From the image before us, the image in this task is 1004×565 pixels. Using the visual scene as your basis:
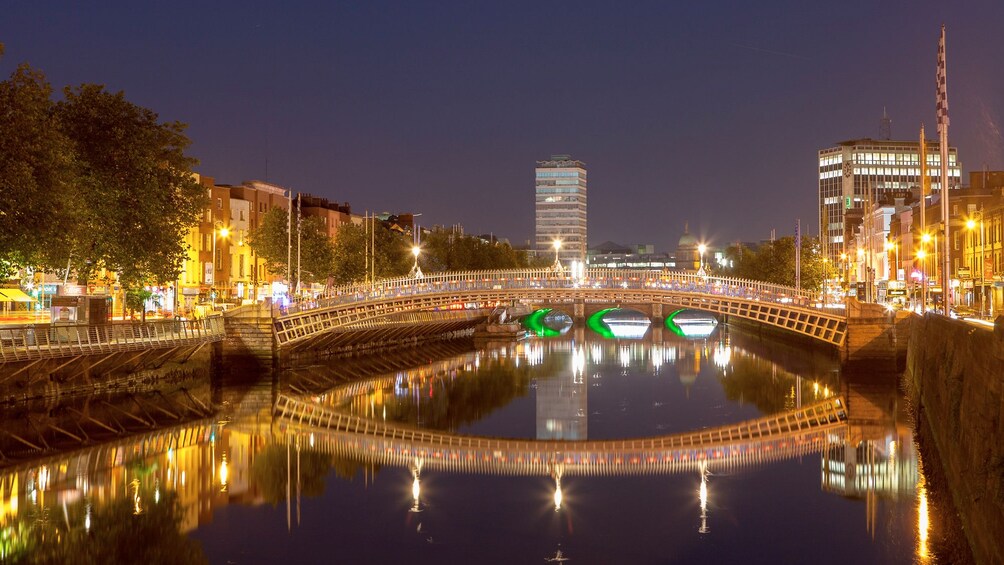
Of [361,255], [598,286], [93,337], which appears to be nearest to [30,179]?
[93,337]

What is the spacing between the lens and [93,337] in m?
42.4

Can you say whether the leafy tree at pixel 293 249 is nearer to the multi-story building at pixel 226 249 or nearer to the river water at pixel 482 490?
the multi-story building at pixel 226 249

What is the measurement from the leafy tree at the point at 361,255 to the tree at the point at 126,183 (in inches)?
1246

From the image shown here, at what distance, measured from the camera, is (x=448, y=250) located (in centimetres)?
10944

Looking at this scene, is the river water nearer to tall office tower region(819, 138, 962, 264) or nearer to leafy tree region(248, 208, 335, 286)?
leafy tree region(248, 208, 335, 286)

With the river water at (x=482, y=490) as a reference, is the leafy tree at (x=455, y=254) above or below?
above

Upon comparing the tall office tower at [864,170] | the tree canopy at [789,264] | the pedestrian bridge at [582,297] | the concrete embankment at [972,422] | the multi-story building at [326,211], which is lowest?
the concrete embankment at [972,422]

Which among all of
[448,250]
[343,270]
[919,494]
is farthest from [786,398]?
[448,250]

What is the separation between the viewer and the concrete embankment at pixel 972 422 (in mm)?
17406

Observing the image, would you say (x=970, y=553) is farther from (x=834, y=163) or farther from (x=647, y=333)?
(x=834, y=163)

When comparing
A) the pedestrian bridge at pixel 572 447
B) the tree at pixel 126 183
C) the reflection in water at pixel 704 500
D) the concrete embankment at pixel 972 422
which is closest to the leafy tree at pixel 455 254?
the tree at pixel 126 183

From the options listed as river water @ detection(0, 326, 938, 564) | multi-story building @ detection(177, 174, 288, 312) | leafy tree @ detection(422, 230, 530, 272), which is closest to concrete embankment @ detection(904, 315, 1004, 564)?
river water @ detection(0, 326, 938, 564)

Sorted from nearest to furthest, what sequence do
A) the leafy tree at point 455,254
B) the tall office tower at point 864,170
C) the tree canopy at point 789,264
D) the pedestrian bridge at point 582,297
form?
the pedestrian bridge at point 582,297, the tree canopy at point 789,264, the leafy tree at point 455,254, the tall office tower at point 864,170

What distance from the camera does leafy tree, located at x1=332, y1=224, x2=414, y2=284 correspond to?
8297 centimetres
